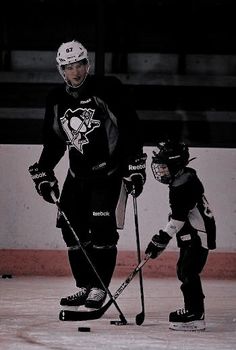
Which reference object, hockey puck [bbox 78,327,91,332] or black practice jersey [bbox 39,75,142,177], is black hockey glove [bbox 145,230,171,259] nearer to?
hockey puck [bbox 78,327,91,332]

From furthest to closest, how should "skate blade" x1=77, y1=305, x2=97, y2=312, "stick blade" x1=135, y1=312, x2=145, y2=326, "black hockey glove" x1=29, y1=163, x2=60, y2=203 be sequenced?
"black hockey glove" x1=29, y1=163, x2=60, y2=203, "skate blade" x1=77, y1=305, x2=97, y2=312, "stick blade" x1=135, y1=312, x2=145, y2=326

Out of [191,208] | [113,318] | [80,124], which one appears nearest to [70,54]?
[80,124]

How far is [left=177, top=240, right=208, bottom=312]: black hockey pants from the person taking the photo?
4.11 metres

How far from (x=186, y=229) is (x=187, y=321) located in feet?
1.21

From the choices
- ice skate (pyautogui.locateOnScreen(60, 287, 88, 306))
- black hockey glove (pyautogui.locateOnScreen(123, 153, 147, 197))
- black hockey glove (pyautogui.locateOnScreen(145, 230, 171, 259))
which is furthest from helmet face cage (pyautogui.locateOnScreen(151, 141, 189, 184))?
ice skate (pyautogui.locateOnScreen(60, 287, 88, 306))

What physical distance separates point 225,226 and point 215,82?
1978 mm

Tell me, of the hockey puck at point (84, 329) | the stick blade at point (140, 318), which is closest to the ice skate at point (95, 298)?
the stick blade at point (140, 318)

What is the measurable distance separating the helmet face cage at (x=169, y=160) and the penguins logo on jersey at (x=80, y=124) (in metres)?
0.58

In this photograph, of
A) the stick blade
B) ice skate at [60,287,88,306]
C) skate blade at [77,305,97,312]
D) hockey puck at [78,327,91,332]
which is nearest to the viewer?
hockey puck at [78,327,91,332]

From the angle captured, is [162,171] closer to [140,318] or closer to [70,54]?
[140,318]

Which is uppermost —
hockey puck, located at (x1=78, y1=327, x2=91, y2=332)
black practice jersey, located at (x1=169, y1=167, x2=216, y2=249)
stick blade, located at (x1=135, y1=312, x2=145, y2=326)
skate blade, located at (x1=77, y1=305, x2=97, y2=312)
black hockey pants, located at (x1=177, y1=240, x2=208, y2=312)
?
black practice jersey, located at (x1=169, y1=167, x2=216, y2=249)

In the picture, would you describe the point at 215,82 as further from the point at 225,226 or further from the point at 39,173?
the point at 39,173

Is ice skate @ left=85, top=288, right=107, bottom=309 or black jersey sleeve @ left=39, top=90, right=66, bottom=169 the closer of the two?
ice skate @ left=85, top=288, right=107, bottom=309

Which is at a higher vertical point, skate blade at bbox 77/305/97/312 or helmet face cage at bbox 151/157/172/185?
helmet face cage at bbox 151/157/172/185
